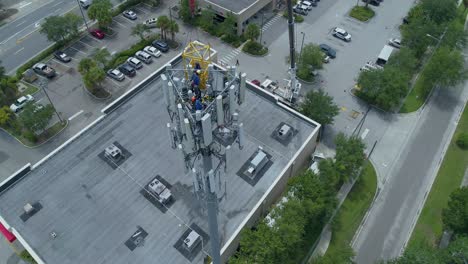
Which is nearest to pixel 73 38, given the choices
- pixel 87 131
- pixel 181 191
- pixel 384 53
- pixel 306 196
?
pixel 87 131

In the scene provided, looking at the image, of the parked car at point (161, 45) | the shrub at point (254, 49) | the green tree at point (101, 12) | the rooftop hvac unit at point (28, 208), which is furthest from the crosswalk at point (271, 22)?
the rooftop hvac unit at point (28, 208)

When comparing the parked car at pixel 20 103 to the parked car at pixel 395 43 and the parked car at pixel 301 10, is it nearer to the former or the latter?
the parked car at pixel 301 10

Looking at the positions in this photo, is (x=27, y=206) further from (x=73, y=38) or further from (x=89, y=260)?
(x=73, y=38)

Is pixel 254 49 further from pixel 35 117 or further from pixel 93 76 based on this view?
pixel 35 117

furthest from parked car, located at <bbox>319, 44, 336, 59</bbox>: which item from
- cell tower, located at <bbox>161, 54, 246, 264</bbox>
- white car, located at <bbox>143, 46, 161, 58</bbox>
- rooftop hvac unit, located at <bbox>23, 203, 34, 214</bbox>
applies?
rooftop hvac unit, located at <bbox>23, 203, 34, 214</bbox>

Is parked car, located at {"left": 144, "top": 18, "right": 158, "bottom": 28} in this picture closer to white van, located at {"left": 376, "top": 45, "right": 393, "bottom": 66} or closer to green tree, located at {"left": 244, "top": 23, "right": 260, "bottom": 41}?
green tree, located at {"left": 244, "top": 23, "right": 260, "bottom": 41}
